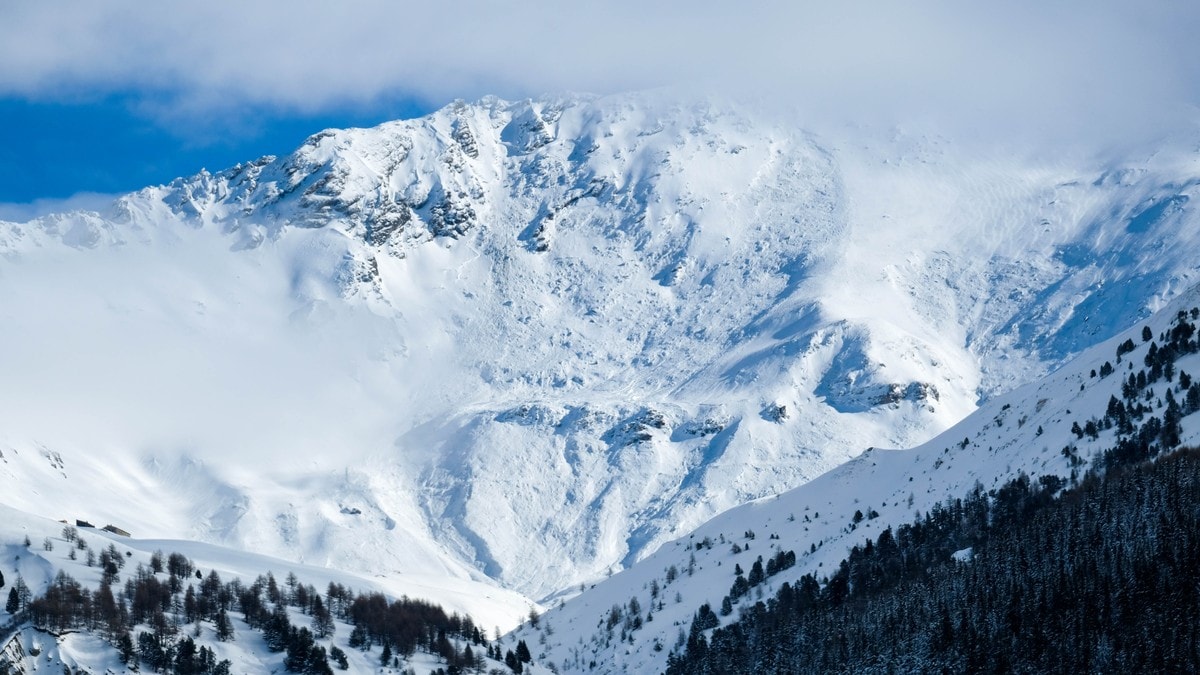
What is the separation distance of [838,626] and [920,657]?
776 inches

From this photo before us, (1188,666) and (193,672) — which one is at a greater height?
(193,672)

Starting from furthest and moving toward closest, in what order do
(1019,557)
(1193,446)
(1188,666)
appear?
(1193,446)
(1019,557)
(1188,666)

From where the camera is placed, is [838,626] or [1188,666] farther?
[838,626]

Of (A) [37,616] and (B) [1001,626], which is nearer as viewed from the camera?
(B) [1001,626]

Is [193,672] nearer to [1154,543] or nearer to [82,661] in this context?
[82,661]

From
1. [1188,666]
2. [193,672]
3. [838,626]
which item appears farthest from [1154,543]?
[193,672]

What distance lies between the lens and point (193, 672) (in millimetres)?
193750

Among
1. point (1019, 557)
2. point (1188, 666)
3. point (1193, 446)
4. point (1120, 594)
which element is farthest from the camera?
point (1193, 446)

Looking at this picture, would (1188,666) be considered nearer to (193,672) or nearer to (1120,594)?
(1120,594)

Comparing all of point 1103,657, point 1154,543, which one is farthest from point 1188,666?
point 1154,543

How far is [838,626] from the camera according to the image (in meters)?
192

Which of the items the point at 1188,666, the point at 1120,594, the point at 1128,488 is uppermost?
the point at 1128,488

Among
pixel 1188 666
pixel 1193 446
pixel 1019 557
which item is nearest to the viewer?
pixel 1188 666

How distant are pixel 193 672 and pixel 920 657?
8627 centimetres
